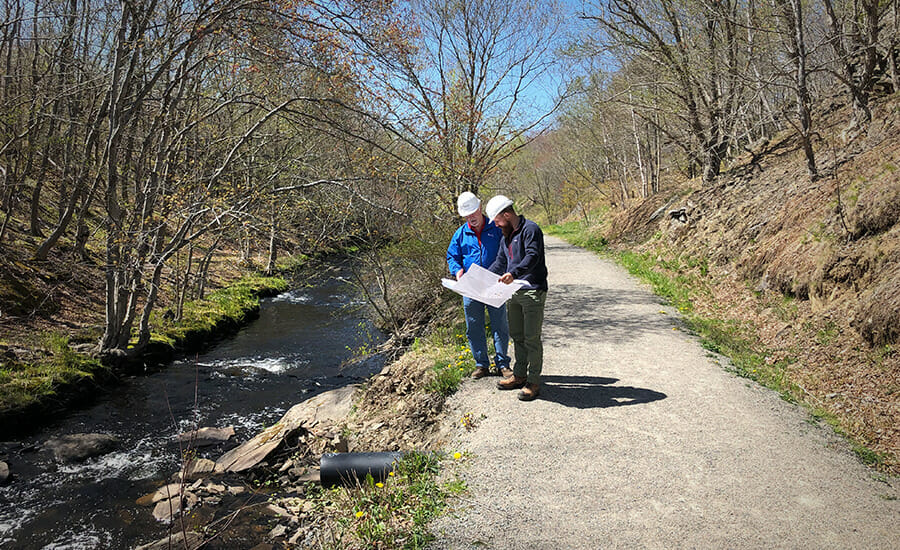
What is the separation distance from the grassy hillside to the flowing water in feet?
20.2

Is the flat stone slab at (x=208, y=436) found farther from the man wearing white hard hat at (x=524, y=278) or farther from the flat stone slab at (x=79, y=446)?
the man wearing white hard hat at (x=524, y=278)

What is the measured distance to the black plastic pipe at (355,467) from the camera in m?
4.73

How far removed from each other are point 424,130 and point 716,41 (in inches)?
312

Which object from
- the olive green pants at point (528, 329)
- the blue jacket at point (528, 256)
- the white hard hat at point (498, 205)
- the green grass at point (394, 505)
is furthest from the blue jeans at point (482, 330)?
the green grass at point (394, 505)

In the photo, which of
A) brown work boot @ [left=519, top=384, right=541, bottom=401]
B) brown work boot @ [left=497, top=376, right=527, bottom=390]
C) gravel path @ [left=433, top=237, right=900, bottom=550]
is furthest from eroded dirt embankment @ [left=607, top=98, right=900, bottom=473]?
brown work boot @ [left=497, top=376, right=527, bottom=390]

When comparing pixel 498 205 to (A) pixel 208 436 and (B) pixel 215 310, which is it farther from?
(B) pixel 215 310

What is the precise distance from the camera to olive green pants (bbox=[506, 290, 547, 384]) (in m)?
5.37

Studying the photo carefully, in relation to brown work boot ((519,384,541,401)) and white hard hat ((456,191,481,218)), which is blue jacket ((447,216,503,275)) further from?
brown work boot ((519,384,541,401))

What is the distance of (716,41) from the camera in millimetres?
13273

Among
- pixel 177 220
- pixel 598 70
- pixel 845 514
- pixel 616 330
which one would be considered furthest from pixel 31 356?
pixel 598 70

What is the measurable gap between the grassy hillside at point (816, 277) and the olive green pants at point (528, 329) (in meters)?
2.85

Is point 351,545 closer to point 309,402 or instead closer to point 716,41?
point 309,402

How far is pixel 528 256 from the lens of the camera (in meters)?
5.25

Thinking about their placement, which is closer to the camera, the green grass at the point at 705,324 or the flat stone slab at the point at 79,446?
the green grass at the point at 705,324
